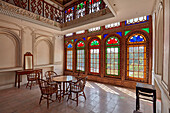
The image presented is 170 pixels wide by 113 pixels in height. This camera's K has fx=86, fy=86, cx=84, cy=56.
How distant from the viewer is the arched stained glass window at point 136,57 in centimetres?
439

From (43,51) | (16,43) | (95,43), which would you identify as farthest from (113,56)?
(16,43)

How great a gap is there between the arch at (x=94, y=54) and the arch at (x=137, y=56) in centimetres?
181

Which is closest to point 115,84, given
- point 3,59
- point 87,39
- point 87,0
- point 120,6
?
→ point 87,39

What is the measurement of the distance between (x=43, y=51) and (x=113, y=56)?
5.08m

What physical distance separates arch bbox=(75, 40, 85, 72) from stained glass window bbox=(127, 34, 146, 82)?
3.12 metres

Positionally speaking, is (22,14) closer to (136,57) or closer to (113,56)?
(113,56)

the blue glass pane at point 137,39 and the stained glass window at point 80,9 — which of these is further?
the stained glass window at point 80,9

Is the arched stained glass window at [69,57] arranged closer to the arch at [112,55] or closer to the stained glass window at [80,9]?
the stained glass window at [80,9]

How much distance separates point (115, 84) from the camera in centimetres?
511

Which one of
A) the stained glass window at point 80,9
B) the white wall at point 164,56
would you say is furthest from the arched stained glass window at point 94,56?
the white wall at point 164,56

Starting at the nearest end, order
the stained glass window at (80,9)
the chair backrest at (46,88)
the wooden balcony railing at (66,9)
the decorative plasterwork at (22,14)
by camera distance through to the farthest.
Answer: the chair backrest at (46,88), the decorative plasterwork at (22,14), the wooden balcony railing at (66,9), the stained glass window at (80,9)

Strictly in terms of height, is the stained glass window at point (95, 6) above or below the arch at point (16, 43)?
above

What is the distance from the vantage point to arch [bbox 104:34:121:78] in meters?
5.11

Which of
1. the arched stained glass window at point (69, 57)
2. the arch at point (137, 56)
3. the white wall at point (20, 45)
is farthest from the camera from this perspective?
the arched stained glass window at point (69, 57)
